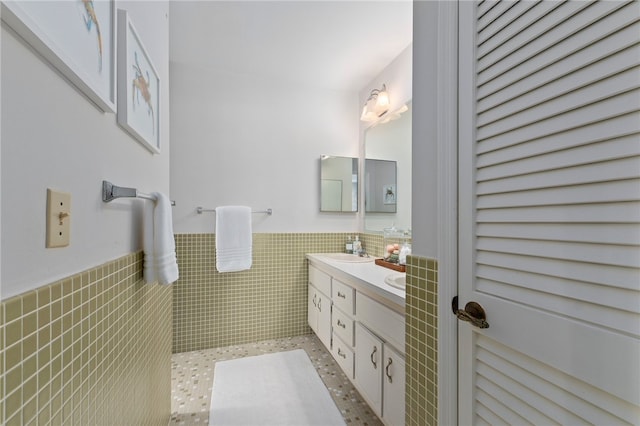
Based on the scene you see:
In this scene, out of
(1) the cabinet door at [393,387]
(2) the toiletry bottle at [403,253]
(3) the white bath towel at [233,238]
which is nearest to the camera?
(1) the cabinet door at [393,387]

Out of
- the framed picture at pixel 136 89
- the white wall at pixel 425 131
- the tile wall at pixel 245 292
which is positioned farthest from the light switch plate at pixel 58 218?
the tile wall at pixel 245 292

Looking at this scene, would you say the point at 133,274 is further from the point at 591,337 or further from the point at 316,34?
the point at 316,34

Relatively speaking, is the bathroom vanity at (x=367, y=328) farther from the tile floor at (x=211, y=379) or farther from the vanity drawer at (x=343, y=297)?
the tile floor at (x=211, y=379)

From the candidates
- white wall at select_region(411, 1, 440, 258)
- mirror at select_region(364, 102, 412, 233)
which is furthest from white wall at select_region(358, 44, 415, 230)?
white wall at select_region(411, 1, 440, 258)

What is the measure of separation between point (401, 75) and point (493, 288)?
6.40ft

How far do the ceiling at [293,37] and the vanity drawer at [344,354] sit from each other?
217 centimetres

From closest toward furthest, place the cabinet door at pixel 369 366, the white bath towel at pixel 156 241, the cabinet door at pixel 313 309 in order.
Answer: the white bath towel at pixel 156 241 < the cabinet door at pixel 369 366 < the cabinet door at pixel 313 309

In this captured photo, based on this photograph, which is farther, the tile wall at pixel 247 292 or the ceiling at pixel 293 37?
the tile wall at pixel 247 292

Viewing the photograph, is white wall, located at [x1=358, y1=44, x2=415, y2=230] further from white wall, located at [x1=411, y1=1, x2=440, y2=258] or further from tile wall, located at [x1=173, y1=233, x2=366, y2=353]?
white wall, located at [x1=411, y1=1, x2=440, y2=258]

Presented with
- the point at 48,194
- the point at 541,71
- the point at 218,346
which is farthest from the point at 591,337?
the point at 218,346

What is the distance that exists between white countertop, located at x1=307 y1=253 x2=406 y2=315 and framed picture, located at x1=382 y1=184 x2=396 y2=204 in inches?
24.3

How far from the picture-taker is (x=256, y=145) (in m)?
2.54

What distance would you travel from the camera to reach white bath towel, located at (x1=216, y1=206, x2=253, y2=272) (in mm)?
2268

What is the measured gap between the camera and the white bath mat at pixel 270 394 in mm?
1568
